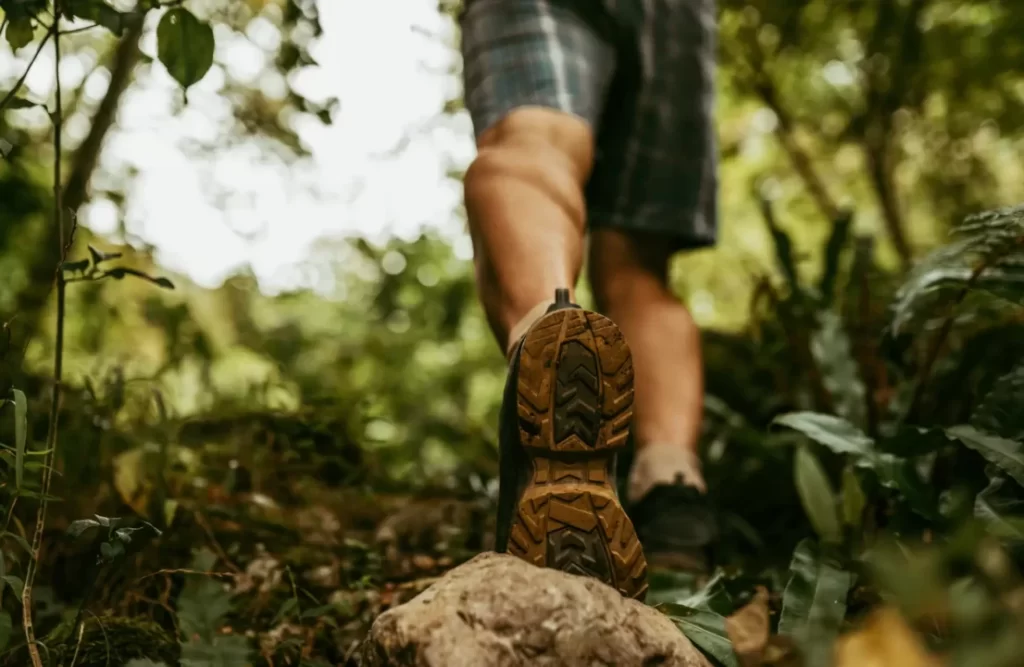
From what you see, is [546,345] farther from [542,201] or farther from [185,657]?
[185,657]

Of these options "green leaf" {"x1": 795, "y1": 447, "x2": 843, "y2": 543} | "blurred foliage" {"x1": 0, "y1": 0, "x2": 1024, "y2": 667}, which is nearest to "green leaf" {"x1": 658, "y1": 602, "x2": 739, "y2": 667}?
"blurred foliage" {"x1": 0, "y1": 0, "x2": 1024, "y2": 667}

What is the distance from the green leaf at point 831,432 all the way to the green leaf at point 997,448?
0.49 feet

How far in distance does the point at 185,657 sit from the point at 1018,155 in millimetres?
3898

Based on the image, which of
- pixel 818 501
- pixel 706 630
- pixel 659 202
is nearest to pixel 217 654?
pixel 706 630

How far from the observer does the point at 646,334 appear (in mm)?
1866

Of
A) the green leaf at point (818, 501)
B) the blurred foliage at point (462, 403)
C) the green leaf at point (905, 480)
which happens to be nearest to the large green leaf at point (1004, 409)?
the blurred foliage at point (462, 403)

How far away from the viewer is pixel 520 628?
2.84ft

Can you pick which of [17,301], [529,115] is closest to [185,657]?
[529,115]

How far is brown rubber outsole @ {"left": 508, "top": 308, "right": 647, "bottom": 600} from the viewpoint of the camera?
998 mm

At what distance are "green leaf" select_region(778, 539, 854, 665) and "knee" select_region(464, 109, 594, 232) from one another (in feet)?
2.03

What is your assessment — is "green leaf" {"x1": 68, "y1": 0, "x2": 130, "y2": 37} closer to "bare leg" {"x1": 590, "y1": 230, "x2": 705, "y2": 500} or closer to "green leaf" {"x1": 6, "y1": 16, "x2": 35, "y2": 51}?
"green leaf" {"x1": 6, "y1": 16, "x2": 35, "y2": 51}

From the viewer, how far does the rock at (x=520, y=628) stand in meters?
0.85

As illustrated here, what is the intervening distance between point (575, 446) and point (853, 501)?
0.67 meters

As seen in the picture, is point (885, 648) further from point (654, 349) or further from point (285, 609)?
point (654, 349)
